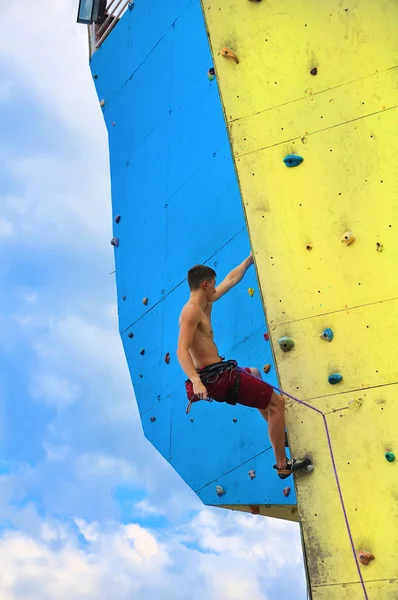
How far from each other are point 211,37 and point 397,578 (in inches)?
113

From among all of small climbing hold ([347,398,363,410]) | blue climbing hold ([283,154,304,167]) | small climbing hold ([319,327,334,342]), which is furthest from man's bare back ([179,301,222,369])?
blue climbing hold ([283,154,304,167])

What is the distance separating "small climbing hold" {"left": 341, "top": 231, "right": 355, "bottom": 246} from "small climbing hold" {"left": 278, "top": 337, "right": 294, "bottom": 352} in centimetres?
54

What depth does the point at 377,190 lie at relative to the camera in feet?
13.2

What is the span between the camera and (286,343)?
13.3ft

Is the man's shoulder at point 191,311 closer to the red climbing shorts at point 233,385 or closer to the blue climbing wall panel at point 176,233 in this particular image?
the red climbing shorts at point 233,385

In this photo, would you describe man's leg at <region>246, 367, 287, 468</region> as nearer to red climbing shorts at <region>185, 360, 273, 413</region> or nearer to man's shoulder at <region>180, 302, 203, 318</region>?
red climbing shorts at <region>185, 360, 273, 413</region>

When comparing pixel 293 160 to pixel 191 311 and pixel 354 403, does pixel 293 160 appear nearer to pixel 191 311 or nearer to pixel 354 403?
pixel 191 311

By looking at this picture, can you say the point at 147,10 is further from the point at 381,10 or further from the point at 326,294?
the point at 326,294

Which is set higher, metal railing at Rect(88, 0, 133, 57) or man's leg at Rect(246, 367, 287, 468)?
metal railing at Rect(88, 0, 133, 57)

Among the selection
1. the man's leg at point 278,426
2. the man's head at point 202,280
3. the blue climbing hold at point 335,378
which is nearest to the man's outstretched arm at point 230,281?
the man's head at point 202,280

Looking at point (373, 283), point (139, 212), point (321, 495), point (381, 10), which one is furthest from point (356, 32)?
point (139, 212)

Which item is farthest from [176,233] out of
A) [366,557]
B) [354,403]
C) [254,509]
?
[366,557]

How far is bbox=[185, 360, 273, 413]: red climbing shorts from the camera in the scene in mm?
4133

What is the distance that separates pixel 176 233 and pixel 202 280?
7.79 feet
